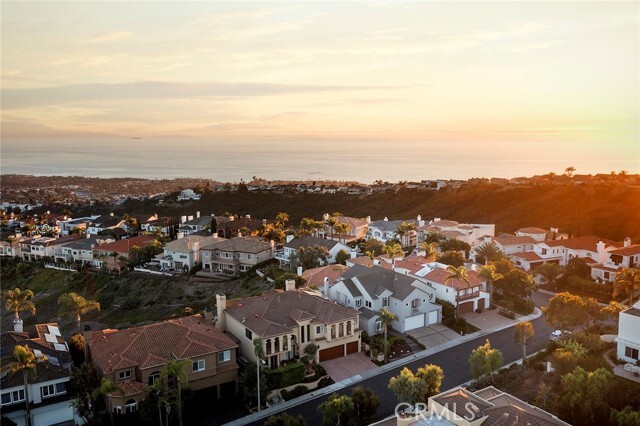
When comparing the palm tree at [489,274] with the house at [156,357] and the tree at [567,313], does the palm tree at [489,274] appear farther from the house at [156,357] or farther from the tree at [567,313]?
the house at [156,357]

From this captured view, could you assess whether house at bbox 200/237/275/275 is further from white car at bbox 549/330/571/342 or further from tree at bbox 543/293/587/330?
tree at bbox 543/293/587/330

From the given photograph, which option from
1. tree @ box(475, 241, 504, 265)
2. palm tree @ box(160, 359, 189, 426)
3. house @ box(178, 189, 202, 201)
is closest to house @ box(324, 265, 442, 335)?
tree @ box(475, 241, 504, 265)

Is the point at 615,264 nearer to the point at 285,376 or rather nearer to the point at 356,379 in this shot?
the point at 356,379

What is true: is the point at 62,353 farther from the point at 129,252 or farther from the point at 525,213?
the point at 525,213

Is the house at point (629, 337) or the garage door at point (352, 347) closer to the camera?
the house at point (629, 337)

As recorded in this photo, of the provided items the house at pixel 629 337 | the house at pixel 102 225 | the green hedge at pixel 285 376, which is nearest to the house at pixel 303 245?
the green hedge at pixel 285 376

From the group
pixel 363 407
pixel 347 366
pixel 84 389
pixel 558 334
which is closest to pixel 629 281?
pixel 558 334

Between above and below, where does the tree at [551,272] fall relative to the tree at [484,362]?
below

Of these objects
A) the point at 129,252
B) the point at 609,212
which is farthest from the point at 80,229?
the point at 609,212
